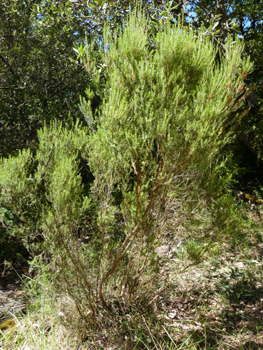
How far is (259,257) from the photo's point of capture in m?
3.56

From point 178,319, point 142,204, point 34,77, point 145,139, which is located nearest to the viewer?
point 145,139

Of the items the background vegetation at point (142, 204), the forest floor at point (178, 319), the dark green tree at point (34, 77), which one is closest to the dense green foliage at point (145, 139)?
the background vegetation at point (142, 204)

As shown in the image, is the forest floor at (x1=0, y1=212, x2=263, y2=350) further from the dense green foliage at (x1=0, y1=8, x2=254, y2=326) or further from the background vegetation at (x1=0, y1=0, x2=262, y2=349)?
the dense green foliage at (x1=0, y1=8, x2=254, y2=326)

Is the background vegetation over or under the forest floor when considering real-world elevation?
over

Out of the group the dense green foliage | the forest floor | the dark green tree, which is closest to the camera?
the dense green foliage

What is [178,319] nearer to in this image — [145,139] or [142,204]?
[142,204]

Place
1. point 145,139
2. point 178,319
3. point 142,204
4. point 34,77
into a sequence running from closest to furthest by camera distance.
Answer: point 145,139 → point 142,204 → point 178,319 → point 34,77

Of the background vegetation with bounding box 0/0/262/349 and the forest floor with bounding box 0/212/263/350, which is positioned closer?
the background vegetation with bounding box 0/0/262/349

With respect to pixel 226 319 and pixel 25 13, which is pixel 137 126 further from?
pixel 25 13

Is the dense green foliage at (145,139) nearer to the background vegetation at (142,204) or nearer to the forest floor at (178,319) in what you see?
the background vegetation at (142,204)

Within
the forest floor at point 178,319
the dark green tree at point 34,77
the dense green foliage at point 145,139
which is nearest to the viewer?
the dense green foliage at point 145,139

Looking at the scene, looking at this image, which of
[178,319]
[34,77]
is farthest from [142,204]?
[34,77]

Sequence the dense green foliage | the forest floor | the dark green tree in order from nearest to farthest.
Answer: the dense green foliage < the forest floor < the dark green tree

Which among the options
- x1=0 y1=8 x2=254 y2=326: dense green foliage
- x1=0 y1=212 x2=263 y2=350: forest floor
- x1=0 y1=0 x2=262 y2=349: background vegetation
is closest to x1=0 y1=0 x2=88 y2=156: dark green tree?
x1=0 y1=0 x2=262 y2=349: background vegetation
